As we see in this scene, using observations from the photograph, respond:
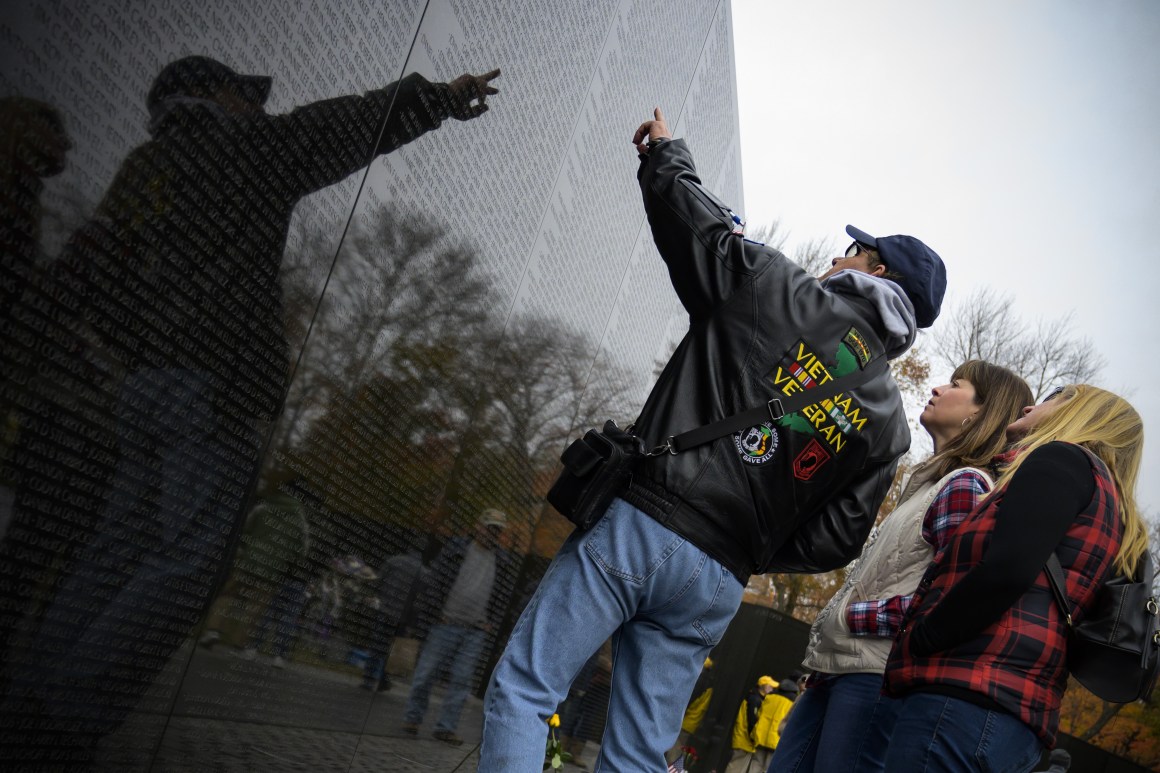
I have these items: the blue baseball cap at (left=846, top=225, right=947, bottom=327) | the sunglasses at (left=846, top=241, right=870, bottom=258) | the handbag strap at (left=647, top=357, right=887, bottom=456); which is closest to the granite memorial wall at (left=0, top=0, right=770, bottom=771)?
the handbag strap at (left=647, top=357, right=887, bottom=456)

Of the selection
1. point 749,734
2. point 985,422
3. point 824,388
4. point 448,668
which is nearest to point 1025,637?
point 824,388

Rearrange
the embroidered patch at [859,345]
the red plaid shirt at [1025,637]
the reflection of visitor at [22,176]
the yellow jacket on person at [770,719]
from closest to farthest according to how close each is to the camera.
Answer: the reflection of visitor at [22,176] < the red plaid shirt at [1025,637] < the embroidered patch at [859,345] < the yellow jacket on person at [770,719]

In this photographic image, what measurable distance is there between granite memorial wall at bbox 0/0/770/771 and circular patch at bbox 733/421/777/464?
0.96 m

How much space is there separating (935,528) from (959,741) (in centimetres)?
72

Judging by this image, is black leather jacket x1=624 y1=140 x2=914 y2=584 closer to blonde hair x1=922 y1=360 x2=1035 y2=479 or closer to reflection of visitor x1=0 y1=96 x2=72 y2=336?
blonde hair x1=922 y1=360 x2=1035 y2=479

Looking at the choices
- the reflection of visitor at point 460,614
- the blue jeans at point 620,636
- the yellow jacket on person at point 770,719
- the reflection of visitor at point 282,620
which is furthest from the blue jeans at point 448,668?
the yellow jacket on person at point 770,719

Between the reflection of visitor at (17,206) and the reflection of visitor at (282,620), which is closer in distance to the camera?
the reflection of visitor at (17,206)

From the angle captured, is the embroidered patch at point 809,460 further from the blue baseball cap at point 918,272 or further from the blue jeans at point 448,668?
the blue jeans at point 448,668

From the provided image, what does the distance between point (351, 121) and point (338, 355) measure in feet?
1.81

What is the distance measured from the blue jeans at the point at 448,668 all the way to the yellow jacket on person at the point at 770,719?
6.73m

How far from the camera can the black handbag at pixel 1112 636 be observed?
2.44 m

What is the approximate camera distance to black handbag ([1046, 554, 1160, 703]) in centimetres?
244

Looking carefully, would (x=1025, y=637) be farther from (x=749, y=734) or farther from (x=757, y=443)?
(x=749, y=734)

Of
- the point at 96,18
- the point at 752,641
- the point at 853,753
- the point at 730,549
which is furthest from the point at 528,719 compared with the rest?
the point at 752,641
